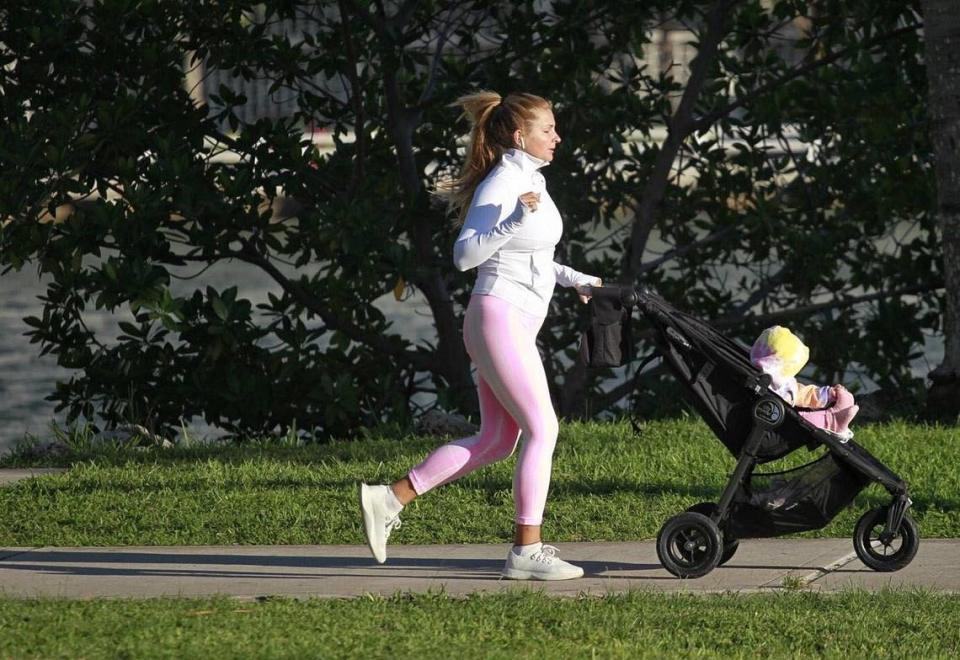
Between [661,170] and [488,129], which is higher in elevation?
[661,170]

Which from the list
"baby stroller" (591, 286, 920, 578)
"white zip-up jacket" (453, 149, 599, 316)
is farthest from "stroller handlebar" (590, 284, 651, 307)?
"white zip-up jacket" (453, 149, 599, 316)

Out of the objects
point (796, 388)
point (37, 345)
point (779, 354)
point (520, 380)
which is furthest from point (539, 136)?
point (37, 345)

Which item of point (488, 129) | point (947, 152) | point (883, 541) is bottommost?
point (883, 541)

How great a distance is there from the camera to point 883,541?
19.4ft

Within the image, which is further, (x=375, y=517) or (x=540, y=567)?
(x=375, y=517)

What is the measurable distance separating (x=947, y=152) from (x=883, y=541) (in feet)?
13.4

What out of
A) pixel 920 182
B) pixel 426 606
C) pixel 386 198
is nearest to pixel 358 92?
pixel 386 198

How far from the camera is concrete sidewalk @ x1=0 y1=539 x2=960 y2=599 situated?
A: 5.76 m

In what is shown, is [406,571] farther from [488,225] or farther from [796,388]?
[796,388]

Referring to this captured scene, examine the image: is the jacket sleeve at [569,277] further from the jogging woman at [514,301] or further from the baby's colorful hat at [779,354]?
the baby's colorful hat at [779,354]

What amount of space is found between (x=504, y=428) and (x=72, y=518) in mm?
2159

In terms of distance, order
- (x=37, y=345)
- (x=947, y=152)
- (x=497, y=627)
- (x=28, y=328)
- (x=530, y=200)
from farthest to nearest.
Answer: (x=37, y=345)
(x=28, y=328)
(x=947, y=152)
(x=530, y=200)
(x=497, y=627)

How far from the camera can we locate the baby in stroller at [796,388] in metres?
5.80

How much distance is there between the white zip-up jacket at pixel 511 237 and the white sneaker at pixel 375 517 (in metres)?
0.80
